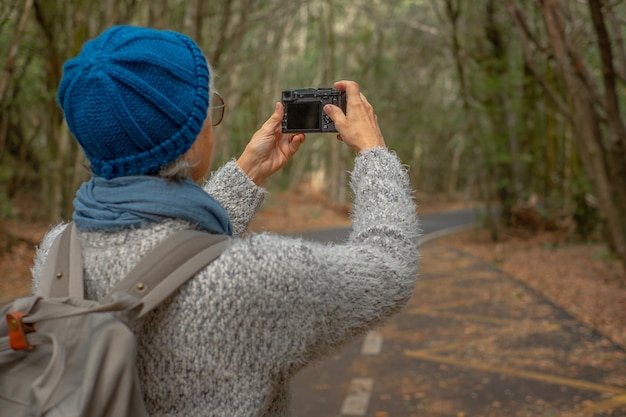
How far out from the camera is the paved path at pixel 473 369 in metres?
5.99

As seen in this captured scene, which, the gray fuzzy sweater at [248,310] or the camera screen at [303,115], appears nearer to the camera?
the gray fuzzy sweater at [248,310]

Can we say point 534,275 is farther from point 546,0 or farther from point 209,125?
point 209,125

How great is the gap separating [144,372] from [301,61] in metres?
35.6

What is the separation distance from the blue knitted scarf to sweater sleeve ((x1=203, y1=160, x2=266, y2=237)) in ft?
1.55

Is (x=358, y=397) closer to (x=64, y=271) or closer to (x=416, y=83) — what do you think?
(x=64, y=271)

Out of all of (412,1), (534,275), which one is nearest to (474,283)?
(534,275)

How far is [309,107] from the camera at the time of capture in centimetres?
190

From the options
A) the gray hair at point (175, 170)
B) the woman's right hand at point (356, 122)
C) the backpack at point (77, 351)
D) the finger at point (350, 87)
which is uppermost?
the finger at point (350, 87)

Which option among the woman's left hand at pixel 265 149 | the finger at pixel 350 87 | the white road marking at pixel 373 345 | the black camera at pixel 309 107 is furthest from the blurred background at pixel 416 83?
the finger at pixel 350 87

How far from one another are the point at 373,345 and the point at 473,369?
54.1 inches

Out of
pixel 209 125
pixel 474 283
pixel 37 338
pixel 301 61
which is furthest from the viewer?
pixel 301 61

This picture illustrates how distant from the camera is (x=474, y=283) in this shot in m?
12.7

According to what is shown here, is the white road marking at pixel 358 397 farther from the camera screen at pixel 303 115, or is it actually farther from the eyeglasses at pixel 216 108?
the eyeglasses at pixel 216 108

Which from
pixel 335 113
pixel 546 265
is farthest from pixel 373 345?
pixel 546 265
